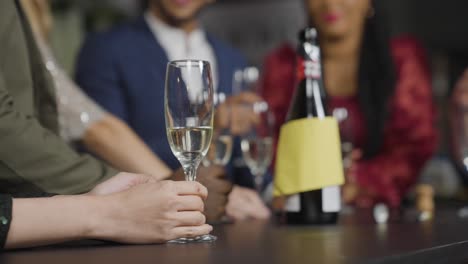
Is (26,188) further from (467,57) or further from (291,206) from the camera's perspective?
(467,57)

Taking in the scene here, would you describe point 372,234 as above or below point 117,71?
below

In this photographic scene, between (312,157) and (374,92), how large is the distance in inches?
42.9

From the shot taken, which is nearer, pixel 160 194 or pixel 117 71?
pixel 160 194

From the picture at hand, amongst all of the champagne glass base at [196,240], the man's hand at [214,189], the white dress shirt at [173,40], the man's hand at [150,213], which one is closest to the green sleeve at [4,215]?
the man's hand at [150,213]

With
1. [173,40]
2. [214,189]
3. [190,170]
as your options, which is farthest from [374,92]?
[190,170]

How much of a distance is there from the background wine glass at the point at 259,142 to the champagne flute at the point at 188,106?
1.85 feet

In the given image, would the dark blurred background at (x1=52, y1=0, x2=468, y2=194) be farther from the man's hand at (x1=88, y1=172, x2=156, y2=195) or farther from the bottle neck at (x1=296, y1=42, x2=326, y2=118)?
the man's hand at (x1=88, y1=172, x2=156, y2=195)

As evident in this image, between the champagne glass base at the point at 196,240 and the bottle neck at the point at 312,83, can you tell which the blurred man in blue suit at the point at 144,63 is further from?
the champagne glass base at the point at 196,240

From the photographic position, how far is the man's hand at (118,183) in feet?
3.27

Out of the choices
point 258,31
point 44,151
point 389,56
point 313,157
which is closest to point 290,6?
point 258,31

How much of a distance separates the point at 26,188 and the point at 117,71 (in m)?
1.04

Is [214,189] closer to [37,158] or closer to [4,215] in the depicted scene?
[37,158]

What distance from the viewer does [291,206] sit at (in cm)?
129

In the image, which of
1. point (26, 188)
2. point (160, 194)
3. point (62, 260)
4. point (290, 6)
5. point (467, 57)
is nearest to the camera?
point (62, 260)
